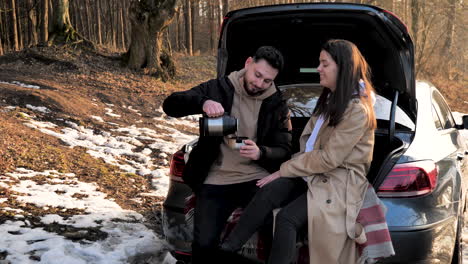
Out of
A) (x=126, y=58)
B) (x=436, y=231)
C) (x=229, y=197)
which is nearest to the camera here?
(x=436, y=231)

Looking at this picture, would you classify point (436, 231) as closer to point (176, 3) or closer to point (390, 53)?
point (390, 53)

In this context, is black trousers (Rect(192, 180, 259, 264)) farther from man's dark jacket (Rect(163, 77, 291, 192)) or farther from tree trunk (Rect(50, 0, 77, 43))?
tree trunk (Rect(50, 0, 77, 43))

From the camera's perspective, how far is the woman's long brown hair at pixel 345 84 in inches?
107

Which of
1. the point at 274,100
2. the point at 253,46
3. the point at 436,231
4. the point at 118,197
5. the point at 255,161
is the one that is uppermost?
the point at 253,46

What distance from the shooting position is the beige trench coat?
2561mm

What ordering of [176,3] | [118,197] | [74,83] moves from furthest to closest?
[176,3]
[74,83]
[118,197]

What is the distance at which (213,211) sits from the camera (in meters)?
3.03

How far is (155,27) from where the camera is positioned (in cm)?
1444

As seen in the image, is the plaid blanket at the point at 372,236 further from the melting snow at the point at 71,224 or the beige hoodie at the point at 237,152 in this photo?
the melting snow at the point at 71,224

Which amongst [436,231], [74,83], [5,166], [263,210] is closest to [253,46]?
[263,210]

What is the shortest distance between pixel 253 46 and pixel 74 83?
28.2 ft

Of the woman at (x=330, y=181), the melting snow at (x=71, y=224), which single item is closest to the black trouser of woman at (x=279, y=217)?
the woman at (x=330, y=181)

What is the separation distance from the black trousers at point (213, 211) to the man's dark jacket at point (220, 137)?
0.13 m

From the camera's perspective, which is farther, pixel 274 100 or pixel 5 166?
pixel 5 166
